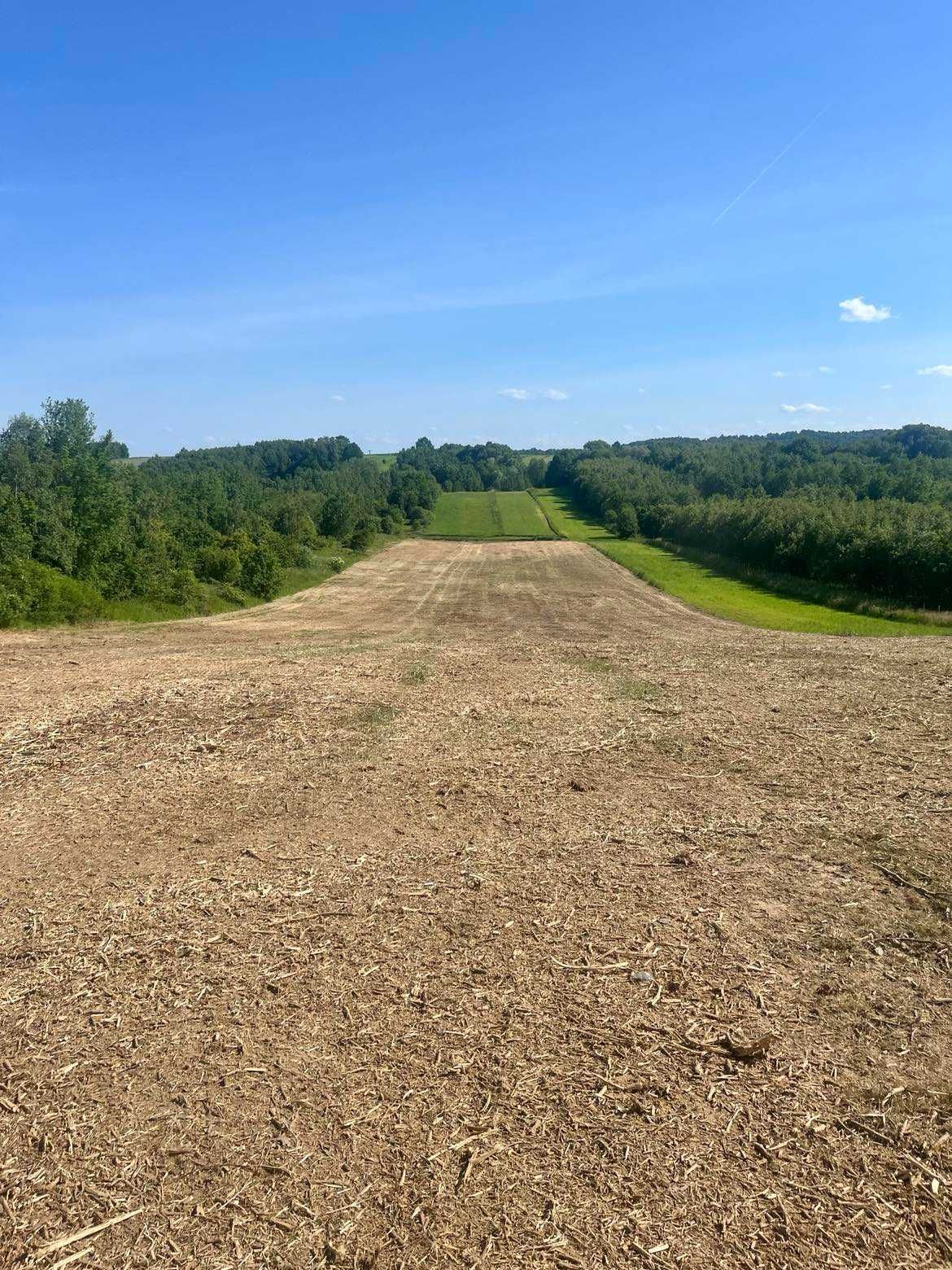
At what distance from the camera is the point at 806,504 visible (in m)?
61.5

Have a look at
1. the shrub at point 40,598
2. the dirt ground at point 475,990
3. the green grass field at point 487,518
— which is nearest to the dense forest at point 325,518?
the shrub at point 40,598

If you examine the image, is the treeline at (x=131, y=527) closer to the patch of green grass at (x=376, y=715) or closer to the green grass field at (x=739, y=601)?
the patch of green grass at (x=376, y=715)

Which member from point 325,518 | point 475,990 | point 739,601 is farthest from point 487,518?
point 475,990

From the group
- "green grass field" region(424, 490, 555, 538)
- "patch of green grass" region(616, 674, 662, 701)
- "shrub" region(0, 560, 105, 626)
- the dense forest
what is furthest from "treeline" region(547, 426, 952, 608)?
"shrub" region(0, 560, 105, 626)

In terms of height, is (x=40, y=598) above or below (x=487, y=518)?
below

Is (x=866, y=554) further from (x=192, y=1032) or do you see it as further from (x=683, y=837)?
(x=192, y=1032)

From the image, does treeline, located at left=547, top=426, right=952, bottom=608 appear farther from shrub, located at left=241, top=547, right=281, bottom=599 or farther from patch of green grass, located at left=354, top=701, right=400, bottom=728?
patch of green grass, located at left=354, top=701, right=400, bottom=728

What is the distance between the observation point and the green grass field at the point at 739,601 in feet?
105

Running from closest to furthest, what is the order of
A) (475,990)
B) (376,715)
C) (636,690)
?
(475,990) < (376,715) < (636,690)

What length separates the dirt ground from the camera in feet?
12.4

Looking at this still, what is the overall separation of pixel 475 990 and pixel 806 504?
209 feet

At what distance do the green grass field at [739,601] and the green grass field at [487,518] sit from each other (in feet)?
55.3

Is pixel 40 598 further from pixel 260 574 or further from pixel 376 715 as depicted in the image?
pixel 376 715

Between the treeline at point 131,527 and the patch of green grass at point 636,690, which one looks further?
the treeline at point 131,527
